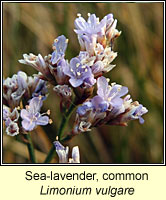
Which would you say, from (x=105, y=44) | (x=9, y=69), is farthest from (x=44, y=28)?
(x=105, y=44)

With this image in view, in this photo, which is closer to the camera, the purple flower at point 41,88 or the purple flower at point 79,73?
the purple flower at point 79,73

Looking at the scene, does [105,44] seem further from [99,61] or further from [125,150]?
[125,150]

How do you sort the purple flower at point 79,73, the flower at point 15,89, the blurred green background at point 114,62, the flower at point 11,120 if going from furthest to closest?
the blurred green background at point 114,62 < the flower at point 15,89 < the flower at point 11,120 < the purple flower at point 79,73

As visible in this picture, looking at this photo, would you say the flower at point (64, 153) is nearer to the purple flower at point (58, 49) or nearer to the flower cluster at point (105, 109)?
the flower cluster at point (105, 109)

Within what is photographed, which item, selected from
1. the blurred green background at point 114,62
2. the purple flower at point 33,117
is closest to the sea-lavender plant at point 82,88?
the purple flower at point 33,117

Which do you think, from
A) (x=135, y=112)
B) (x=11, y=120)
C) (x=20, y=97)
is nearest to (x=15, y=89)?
(x=20, y=97)

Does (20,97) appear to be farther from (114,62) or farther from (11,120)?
(114,62)
